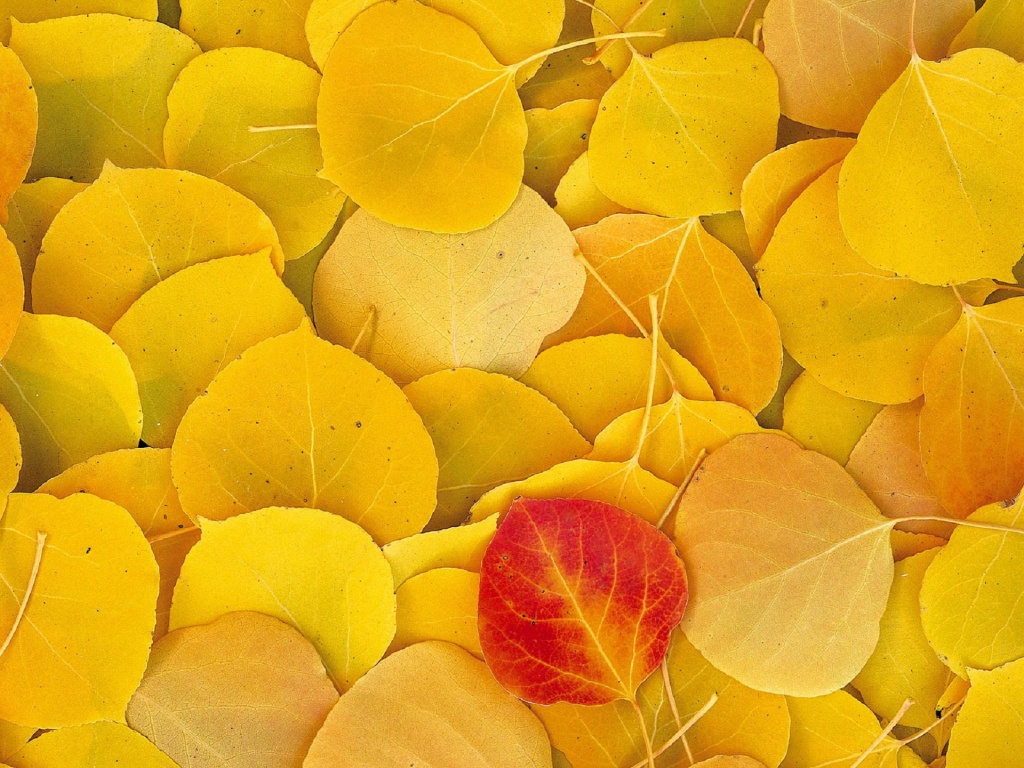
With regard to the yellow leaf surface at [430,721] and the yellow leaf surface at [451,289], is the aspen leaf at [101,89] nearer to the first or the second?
the yellow leaf surface at [451,289]

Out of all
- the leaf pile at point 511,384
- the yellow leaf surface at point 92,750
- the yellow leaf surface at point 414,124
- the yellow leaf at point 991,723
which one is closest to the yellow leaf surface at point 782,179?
the leaf pile at point 511,384

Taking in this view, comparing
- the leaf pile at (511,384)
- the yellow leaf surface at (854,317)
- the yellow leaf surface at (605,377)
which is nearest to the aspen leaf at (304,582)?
the leaf pile at (511,384)

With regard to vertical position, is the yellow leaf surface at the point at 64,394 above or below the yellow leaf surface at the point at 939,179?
below

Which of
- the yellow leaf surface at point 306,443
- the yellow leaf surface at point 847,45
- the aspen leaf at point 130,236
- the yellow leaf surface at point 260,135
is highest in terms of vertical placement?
the yellow leaf surface at point 847,45

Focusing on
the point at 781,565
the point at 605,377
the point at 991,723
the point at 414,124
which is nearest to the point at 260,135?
the point at 414,124

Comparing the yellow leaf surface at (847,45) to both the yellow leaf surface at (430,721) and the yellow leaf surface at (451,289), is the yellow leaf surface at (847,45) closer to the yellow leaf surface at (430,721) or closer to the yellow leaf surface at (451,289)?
the yellow leaf surface at (451,289)

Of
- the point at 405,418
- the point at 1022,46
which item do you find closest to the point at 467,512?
A: the point at 405,418

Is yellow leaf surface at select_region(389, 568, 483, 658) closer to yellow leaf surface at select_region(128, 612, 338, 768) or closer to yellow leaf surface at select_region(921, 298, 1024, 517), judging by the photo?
yellow leaf surface at select_region(128, 612, 338, 768)

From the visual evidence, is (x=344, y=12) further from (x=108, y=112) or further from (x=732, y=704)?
(x=732, y=704)
